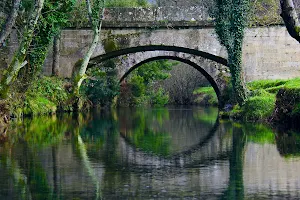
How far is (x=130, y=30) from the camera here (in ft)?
114

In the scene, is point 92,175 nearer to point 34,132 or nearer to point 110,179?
point 110,179

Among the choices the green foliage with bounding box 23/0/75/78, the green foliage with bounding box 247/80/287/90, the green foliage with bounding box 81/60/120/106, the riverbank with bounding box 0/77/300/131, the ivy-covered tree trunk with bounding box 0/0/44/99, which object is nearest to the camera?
the riverbank with bounding box 0/77/300/131

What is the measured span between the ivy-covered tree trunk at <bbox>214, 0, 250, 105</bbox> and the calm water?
7.43 metres

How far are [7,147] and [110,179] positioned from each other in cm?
515

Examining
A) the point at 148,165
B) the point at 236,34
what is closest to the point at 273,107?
the point at 236,34

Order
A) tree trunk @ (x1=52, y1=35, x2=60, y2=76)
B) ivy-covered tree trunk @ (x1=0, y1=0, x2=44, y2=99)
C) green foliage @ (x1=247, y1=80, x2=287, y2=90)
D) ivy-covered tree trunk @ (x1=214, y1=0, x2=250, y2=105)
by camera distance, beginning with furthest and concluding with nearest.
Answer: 1. tree trunk @ (x1=52, y1=35, x2=60, y2=76)
2. green foliage @ (x1=247, y1=80, x2=287, y2=90)
3. ivy-covered tree trunk @ (x1=214, y1=0, x2=250, y2=105)
4. ivy-covered tree trunk @ (x1=0, y1=0, x2=44, y2=99)

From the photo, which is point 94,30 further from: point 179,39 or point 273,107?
point 273,107

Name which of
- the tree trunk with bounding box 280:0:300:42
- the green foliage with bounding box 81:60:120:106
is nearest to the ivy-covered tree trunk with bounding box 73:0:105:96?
the green foliage with bounding box 81:60:120:106

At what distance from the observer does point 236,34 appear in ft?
89.7

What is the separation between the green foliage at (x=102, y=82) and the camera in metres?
39.7

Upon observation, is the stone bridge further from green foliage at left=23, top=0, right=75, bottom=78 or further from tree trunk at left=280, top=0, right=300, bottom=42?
tree trunk at left=280, top=0, right=300, bottom=42

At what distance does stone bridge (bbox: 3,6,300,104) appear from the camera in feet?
114

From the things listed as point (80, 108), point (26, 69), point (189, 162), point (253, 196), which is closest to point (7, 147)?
point (189, 162)

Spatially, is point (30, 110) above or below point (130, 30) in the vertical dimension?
below
